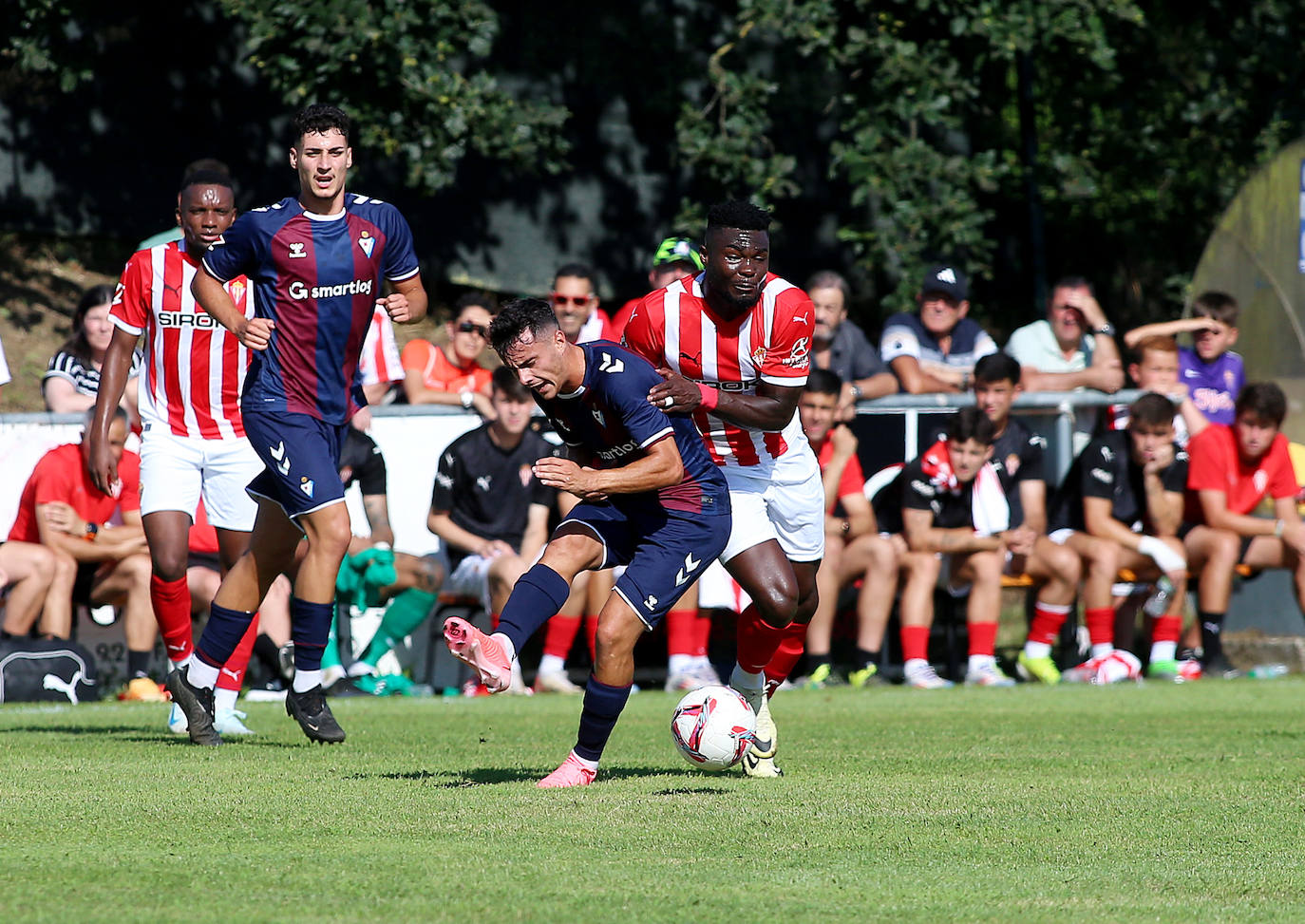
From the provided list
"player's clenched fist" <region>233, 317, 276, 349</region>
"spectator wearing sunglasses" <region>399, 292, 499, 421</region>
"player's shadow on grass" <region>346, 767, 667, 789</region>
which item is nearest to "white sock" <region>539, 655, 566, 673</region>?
"spectator wearing sunglasses" <region>399, 292, 499, 421</region>

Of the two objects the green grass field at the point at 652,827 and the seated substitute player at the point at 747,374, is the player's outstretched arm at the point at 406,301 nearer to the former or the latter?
the seated substitute player at the point at 747,374

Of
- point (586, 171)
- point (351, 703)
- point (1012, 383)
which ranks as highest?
point (586, 171)

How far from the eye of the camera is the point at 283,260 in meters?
7.29

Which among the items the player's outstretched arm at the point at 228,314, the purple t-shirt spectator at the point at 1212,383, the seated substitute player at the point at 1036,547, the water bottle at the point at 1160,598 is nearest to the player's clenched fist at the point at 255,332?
the player's outstretched arm at the point at 228,314

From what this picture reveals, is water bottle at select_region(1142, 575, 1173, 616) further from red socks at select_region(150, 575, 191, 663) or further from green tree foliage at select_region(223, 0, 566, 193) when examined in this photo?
red socks at select_region(150, 575, 191, 663)

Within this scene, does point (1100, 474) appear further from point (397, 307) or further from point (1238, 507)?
point (397, 307)

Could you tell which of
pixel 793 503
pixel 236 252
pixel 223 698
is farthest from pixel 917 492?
pixel 236 252

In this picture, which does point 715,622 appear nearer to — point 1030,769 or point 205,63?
point 1030,769

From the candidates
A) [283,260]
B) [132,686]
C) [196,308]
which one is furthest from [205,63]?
[283,260]

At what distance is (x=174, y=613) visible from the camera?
8344 millimetres

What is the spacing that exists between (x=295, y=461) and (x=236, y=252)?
0.89 meters

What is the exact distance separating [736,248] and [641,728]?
271cm

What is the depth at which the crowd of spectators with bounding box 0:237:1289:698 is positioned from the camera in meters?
10.8

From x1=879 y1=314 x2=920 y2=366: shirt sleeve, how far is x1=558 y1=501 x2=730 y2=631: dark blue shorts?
6.44 meters
